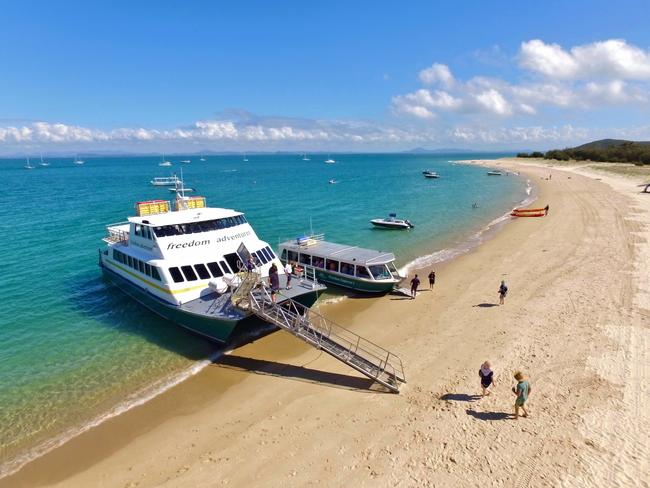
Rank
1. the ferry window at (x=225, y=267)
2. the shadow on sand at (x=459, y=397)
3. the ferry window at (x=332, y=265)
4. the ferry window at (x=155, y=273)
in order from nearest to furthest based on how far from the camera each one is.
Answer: the shadow on sand at (x=459, y=397) < the ferry window at (x=155, y=273) < the ferry window at (x=225, y=267) < the ferry window at (x=332, y=265)

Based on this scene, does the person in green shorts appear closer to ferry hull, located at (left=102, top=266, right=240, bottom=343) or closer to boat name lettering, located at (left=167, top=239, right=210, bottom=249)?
ferry hull, located at (left=102, top=266, right=240, bottom=343)

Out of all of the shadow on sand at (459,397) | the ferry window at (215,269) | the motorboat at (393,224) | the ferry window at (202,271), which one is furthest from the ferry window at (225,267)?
the motorboat at (393,224)

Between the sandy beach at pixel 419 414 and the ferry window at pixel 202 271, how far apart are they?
4166 mm

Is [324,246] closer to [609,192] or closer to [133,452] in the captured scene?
[133,452]

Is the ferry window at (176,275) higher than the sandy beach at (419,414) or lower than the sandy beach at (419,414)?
higher

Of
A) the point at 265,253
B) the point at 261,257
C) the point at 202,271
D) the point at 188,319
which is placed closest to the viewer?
the point at 188,319

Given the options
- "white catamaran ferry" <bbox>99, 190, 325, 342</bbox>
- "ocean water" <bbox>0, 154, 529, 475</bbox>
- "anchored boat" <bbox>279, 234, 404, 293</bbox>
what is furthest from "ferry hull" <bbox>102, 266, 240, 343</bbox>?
"anchored boat" <bbox>279, 234, 404, 293</bbox>

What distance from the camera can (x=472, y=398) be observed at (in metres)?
13.2

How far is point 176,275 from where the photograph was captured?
19078 millimetres

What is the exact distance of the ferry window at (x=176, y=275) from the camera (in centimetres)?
1896

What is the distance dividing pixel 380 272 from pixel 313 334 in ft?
30.0

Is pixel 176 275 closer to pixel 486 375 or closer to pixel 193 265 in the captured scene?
pixel 193 265

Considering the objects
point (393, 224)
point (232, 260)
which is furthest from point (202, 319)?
point (393, 224)

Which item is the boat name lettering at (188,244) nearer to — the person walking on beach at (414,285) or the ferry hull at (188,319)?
the ferry hull at (188,319)
